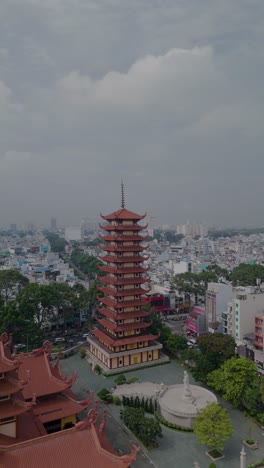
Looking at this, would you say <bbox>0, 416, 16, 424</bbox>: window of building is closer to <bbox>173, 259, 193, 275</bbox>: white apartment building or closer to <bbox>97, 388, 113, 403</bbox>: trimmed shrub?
<bbox>97, 388, 113, 403</bbox>: trimmed shrub

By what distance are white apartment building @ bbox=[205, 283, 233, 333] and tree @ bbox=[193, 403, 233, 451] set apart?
23.6 m

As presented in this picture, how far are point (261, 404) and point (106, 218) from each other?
24.0 meters

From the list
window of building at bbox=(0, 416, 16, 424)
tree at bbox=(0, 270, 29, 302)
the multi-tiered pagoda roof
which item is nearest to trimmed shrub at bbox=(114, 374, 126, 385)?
the multi-tiered pagoda roof

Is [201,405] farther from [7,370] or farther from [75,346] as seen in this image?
[75,346]

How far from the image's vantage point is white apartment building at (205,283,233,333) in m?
48.0

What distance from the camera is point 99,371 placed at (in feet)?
123

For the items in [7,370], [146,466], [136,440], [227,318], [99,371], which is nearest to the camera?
[7,370]

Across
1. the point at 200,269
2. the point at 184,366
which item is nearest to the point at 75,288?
the point at 184,366

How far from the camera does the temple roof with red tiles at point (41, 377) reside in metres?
23.0

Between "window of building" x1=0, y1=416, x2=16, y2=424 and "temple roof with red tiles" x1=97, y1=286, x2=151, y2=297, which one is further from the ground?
"temple roof with red tiles" x1=97, y1=286, x2=151, y2=297

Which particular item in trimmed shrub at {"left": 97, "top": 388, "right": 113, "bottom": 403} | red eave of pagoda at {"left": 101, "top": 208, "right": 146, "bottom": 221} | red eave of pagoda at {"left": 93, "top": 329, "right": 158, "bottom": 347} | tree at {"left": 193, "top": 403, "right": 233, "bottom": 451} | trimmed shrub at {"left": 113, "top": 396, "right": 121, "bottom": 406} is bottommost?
trimmed shrub at {"left": 113, "top": 396, "right": 121, "bottom": 406}

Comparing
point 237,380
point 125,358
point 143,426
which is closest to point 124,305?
point 125,358

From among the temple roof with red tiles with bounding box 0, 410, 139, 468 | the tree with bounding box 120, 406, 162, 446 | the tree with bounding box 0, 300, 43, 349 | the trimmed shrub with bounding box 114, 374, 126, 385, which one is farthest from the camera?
the tree with bounding box 0, 300, 43, 349

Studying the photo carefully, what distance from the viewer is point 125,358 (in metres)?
38.2
